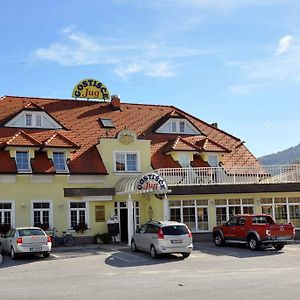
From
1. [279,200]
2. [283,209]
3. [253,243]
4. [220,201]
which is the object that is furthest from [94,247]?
[283,209]

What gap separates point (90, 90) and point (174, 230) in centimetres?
1984

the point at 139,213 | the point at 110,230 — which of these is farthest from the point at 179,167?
the point at 110,230

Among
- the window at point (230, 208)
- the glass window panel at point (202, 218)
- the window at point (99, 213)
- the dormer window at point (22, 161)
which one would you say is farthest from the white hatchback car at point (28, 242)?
the window at point (230, 208)

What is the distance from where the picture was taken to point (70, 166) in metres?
30.2

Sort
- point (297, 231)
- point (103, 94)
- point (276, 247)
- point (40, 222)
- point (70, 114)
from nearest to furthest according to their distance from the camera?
point (276, 247) < point (40, 222) < point (297, 231) < point (70, 114) < point (103, 94)

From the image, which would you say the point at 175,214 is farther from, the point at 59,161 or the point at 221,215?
the point at 59,161

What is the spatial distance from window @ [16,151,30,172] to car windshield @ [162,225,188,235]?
36.4 feet

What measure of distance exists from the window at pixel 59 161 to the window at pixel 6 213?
11.5 ft

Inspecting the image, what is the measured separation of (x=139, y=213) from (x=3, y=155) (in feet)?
29.5

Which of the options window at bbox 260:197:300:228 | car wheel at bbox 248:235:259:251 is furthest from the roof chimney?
car wheel at bbox 248:235:259:251

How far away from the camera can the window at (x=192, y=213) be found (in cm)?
3045

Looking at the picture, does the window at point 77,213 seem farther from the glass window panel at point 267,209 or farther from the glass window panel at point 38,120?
the glass window panel at point 267,209

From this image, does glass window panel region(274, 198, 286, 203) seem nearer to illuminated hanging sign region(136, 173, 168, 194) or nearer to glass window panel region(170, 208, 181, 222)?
glass window panel region(170, 208, 181, 222)

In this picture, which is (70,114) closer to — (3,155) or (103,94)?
(103,94)
